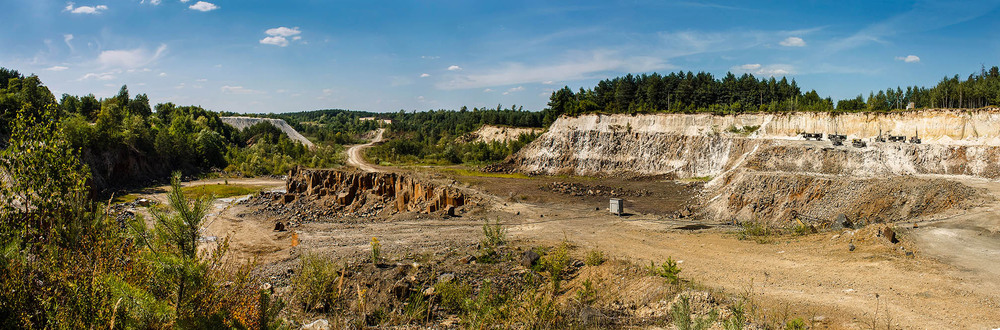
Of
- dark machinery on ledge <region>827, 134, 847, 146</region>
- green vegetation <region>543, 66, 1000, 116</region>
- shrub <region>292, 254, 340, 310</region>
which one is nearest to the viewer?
shrub <region>292, 254, 340, 310</region>

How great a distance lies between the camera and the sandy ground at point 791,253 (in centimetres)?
1016

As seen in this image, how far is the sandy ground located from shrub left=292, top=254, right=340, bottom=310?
420cm

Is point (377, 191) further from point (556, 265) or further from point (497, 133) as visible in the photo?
point (497, 133)

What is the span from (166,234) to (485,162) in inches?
2699

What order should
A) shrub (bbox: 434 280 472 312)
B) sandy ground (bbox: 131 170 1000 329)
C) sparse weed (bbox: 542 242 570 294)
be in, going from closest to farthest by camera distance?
sandy ground (bbox: 131 170 1000 329) < shrub (bbox: 434 280 472 312) < sparse weed (bbox: 542 242 570 294)

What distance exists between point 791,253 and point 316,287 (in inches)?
552

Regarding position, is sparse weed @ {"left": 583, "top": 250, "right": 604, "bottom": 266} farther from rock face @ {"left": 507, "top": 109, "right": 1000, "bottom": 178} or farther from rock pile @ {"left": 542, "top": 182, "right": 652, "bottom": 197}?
rock face @ {"left": 507, "top": 109, "right": 1000, "bottom": 178}

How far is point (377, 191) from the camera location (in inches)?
1329

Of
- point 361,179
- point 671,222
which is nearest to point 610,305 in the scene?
point 671,222

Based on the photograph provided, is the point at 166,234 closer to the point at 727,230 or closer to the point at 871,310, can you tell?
the point at 871,310

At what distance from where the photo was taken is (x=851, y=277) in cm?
1227

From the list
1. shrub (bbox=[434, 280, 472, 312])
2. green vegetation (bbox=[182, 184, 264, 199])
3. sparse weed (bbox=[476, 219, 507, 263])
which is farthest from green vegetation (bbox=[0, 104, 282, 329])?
green vegetation (bbox=[182, 184, 264, 199])

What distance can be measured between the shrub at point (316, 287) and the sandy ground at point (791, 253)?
4.20 metres

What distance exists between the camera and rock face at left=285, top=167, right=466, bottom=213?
3091cm
